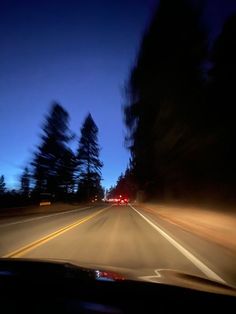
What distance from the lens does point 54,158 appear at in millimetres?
91688

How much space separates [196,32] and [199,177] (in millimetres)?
20105

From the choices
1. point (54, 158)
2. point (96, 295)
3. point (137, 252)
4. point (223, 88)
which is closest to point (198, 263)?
point (137, 252)

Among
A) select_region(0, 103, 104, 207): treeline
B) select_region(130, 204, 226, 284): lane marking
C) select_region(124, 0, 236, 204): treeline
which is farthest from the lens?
select_region(0, 103, 104, 207): treeline

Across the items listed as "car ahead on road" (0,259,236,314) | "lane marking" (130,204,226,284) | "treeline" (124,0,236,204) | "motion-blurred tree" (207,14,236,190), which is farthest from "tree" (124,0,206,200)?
"car ahead on road" (0,259,236,314)

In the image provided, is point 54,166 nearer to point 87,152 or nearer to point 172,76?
point 87,152

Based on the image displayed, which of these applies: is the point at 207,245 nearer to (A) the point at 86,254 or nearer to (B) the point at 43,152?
(A) the point at 86,254

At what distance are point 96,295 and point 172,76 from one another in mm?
29579

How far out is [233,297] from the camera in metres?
4.43

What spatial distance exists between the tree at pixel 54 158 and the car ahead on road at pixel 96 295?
8435 centimetres

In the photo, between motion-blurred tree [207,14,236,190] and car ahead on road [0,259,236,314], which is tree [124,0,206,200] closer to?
motion-blurred tree [207,14,236,190]

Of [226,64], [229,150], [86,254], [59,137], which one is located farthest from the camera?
[59,137]

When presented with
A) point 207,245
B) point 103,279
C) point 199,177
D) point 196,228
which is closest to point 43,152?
point 199,177

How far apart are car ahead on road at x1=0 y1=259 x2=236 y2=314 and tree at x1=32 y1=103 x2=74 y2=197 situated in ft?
277

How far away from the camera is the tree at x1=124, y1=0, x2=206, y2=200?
1267 inches
